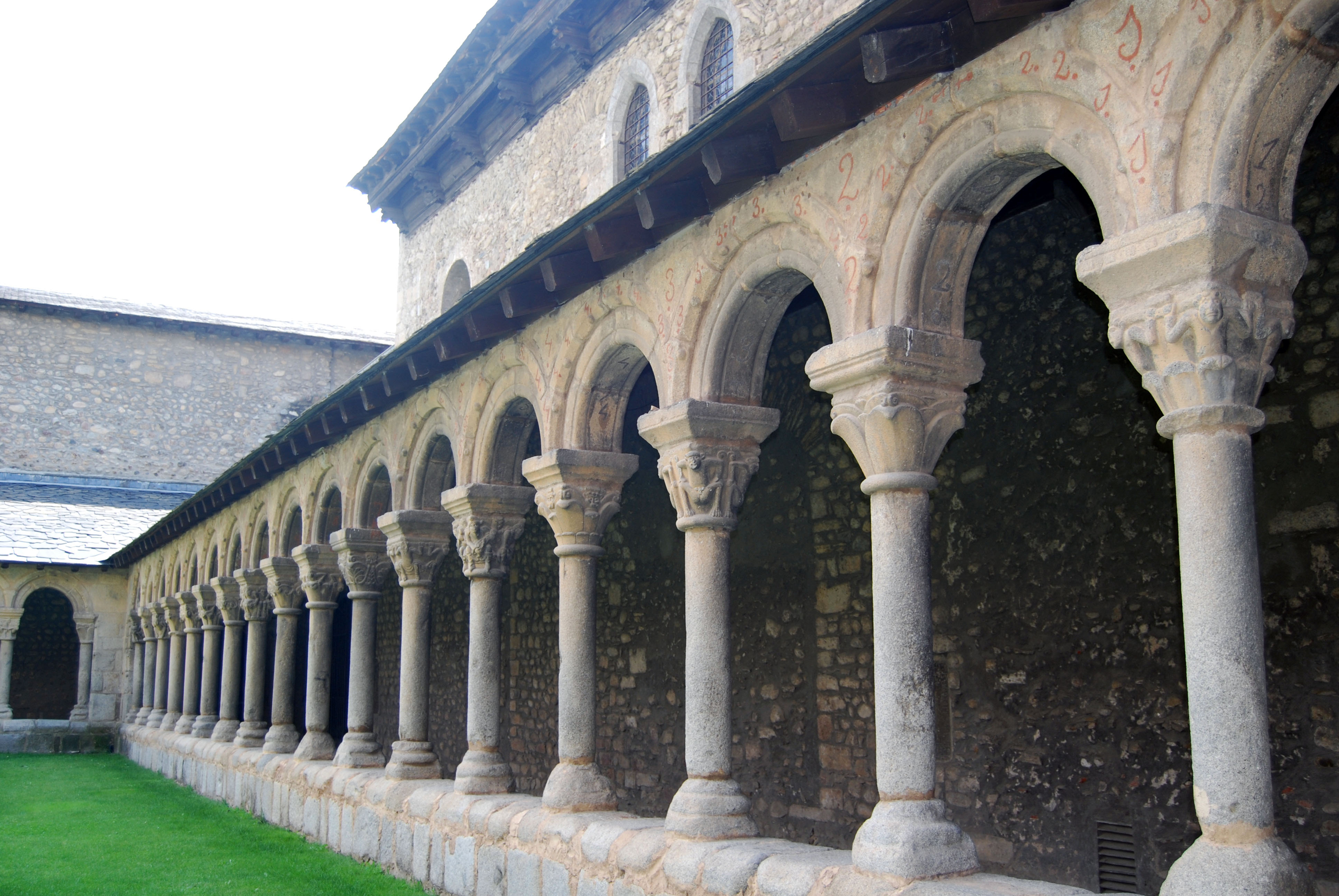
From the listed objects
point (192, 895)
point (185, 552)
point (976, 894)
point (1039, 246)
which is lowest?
point (192, 895)

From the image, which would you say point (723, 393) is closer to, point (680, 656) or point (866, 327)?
point (866, 327)

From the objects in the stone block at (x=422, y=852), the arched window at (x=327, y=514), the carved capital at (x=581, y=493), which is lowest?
the stone block at (x=422, y=852)

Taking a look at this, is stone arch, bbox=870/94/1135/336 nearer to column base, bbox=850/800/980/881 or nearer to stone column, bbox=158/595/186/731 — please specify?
column base, bbox=850/800/980/881

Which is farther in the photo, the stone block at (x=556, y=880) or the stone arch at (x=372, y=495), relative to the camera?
the stone arch at (x=372, y=495)

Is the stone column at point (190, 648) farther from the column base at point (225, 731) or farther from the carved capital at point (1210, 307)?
the carved capital at point (1210, 307)

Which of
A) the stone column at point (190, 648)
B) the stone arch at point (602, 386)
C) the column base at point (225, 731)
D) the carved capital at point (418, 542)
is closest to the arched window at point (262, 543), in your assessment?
the column base at point (225, 731)

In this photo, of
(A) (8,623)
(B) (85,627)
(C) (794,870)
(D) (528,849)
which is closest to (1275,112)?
(C) (794,870)

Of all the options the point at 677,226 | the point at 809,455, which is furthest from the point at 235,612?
the point at 677,226

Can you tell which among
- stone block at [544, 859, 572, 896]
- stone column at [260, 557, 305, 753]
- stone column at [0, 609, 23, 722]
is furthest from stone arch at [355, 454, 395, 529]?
stone column at [0, 609, 23, 722]

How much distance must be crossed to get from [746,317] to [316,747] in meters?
6.61

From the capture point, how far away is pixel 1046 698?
633 centimetres

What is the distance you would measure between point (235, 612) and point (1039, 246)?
1111cm

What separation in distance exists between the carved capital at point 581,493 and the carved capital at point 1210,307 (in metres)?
3.48

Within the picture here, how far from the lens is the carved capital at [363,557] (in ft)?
31.9
